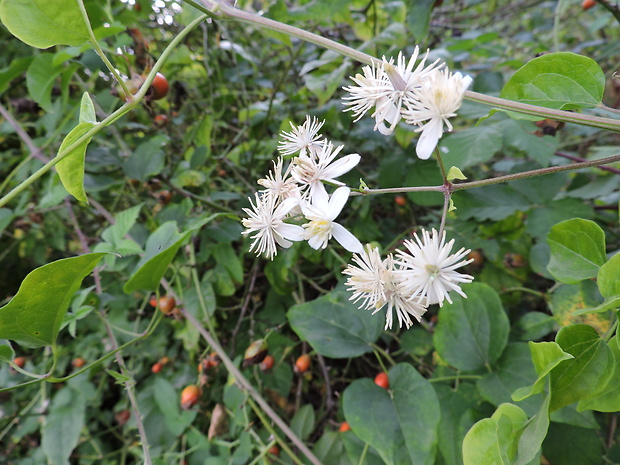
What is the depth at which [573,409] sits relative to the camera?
1.65 feet

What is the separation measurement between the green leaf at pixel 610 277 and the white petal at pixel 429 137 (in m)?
0.20

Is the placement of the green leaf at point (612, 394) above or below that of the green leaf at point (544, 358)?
below

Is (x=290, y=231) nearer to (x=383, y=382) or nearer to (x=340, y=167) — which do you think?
(x=340, y=167)

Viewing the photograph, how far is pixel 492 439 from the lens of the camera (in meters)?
0.42

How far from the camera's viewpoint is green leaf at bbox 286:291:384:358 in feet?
2.02

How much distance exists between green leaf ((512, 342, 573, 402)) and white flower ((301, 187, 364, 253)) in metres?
0.19

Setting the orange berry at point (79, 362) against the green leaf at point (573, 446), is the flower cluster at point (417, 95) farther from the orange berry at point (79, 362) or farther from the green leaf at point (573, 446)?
the orange berry at point (79, 362)

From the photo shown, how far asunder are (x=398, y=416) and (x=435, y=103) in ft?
1.36

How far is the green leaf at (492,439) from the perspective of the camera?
1.34ft

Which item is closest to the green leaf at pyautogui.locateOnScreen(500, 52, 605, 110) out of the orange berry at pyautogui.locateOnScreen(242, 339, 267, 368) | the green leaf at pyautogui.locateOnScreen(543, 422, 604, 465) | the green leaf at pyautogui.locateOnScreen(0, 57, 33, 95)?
the green leaf at pyautogui.locateOnScreen(543, 422, 604, 465)

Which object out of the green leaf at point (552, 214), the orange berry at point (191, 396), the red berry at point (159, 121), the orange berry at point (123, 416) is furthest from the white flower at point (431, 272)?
the orange berry at point (123, 416)

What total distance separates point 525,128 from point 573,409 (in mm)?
515

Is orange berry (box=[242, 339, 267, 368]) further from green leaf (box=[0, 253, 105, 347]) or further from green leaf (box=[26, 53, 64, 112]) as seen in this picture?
green leaf (box=[26, 53, 64, 112])

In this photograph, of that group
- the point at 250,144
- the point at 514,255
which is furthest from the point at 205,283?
the point at 514,255
